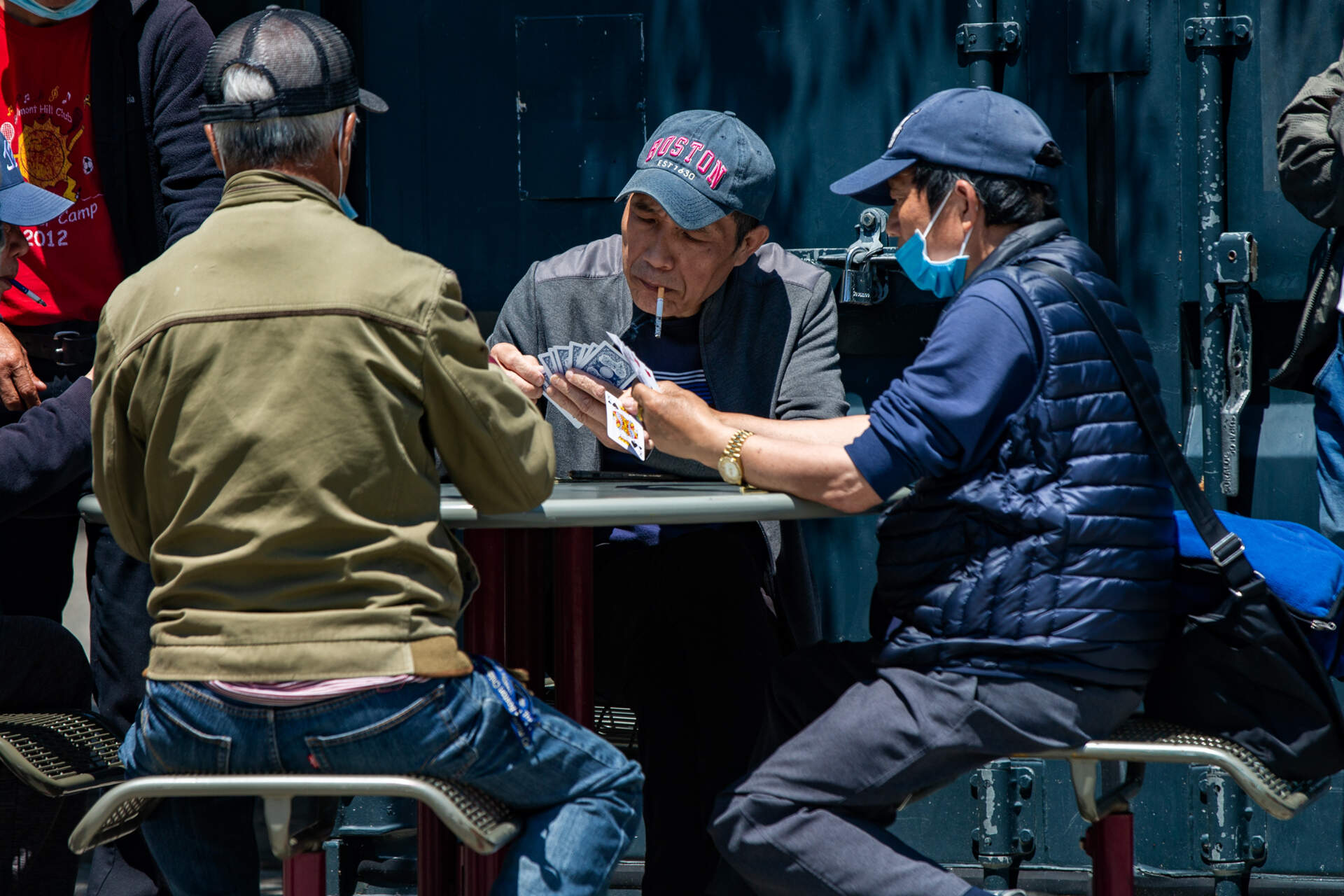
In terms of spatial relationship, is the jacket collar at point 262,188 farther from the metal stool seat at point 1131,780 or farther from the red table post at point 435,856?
the metal stool seat at point 1131,780

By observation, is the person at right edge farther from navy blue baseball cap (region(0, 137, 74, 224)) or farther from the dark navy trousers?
navy blue baseball cap (region(0, 137, 74, 224))

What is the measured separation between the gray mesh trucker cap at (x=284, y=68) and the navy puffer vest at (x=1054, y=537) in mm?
1060

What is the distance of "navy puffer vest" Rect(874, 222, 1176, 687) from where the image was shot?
7.78ft

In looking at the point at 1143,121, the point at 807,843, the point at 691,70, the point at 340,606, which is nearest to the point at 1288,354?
the point at 1143,121

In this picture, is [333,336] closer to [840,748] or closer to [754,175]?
[840,748]

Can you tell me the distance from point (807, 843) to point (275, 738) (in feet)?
2.75

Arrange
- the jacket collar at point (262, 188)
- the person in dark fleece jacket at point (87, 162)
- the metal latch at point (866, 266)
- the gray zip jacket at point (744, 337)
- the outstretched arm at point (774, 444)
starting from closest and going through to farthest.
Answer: the jacket collar at point (262, 188) → the outstretched arm at point (774, 444) → the gray zip jacket at point (744, 337) → the person in dark fleece jacket at point (87, 162) → the metal latch at point (866, 266)

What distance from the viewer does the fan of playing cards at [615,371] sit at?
8.88ft

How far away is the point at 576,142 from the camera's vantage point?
3980 mm

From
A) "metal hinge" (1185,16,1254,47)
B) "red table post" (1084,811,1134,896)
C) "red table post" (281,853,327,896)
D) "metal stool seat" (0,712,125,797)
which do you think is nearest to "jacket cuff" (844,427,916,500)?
"red table post" (1084,811,1134,896)

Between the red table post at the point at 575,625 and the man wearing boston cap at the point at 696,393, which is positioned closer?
the red table post at the point at 575,625

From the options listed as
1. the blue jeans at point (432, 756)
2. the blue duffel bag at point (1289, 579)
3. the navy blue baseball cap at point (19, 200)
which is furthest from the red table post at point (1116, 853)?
the navy blue baseball cap at point (19, 200)

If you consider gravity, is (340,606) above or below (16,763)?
above

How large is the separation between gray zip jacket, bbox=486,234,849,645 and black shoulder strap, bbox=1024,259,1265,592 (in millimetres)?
860
